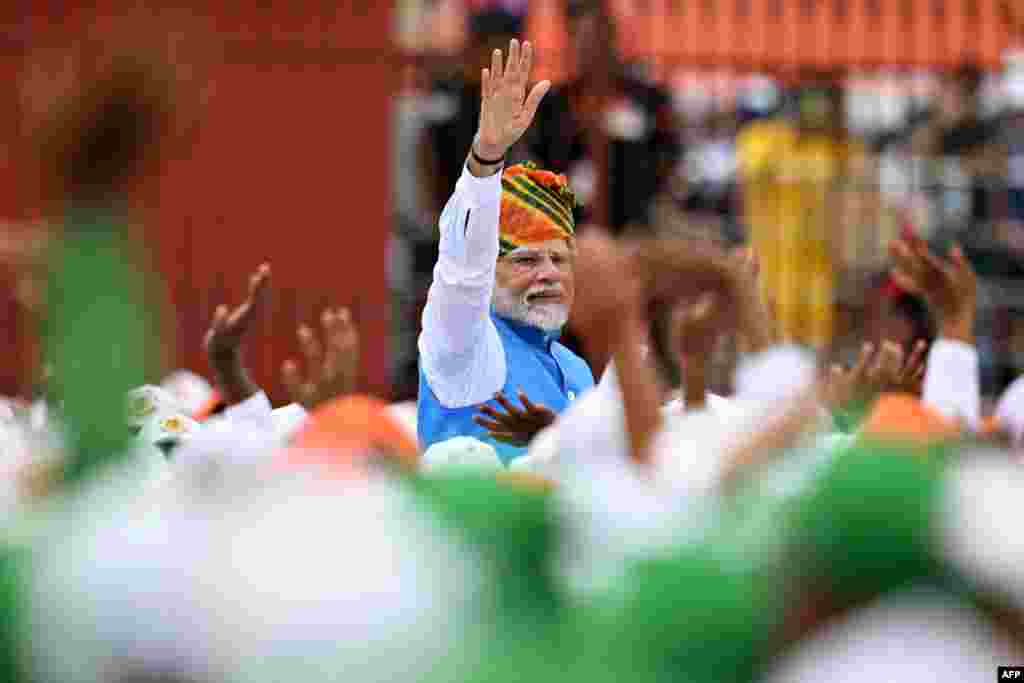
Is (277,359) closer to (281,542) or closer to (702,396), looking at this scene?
(702,396)

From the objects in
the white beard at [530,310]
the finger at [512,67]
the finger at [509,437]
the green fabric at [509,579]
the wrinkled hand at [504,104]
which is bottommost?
the finger at [509,437]

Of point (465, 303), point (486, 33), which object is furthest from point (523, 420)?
point (486, 33)

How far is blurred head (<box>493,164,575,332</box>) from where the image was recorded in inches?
184

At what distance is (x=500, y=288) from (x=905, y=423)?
295 cm

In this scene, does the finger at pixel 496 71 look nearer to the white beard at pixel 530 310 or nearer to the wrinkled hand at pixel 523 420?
the wrinkled hand at pixel 523 420

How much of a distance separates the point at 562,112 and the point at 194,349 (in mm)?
1878

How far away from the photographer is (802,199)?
8883mm

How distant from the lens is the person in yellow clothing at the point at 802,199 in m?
8.75

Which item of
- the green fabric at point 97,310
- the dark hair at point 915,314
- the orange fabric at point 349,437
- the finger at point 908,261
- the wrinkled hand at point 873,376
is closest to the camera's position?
the green fabric at point 97,310

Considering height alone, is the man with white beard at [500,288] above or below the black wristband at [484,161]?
below

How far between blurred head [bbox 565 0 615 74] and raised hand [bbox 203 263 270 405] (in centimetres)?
394

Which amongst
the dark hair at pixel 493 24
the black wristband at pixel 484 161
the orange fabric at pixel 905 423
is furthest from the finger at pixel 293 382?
the dark hair at pixel 493 24

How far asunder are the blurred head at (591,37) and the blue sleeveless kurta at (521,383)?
334 cm

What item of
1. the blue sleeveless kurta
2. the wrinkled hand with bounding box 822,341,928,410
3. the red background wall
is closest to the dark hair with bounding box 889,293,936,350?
the blue sleeveless kurta
